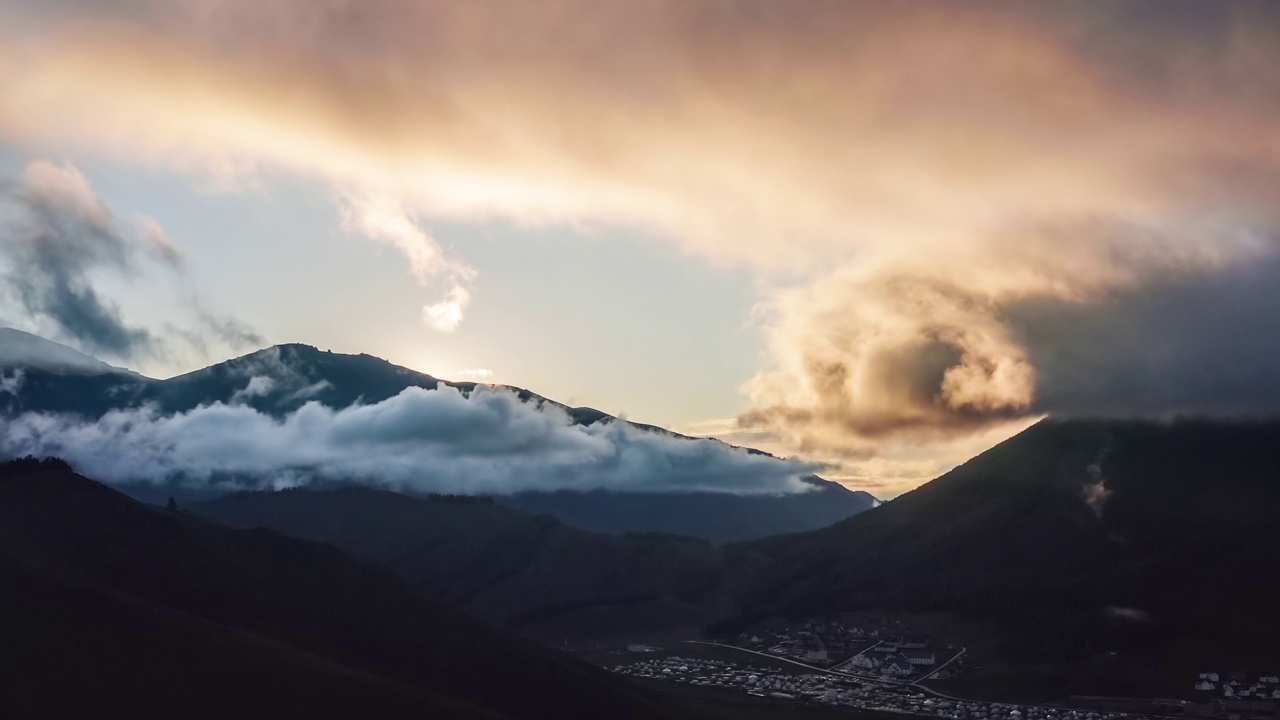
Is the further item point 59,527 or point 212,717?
point 59,527

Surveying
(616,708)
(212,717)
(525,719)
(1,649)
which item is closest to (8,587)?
(1,649)

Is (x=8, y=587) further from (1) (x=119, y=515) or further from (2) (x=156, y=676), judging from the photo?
(1) (x=119, y=515)

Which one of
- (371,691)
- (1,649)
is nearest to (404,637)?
(371,691)

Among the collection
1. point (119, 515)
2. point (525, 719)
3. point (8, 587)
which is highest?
point (119, 515)

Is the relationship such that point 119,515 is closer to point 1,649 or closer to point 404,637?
point 404,637

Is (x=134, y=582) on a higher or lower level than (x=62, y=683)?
higher

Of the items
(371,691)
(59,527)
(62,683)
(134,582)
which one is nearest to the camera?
(62,683)

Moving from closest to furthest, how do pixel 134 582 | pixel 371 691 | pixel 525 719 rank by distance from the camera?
pixel 371 691 → pixel 525 719 → pixel 134 582
